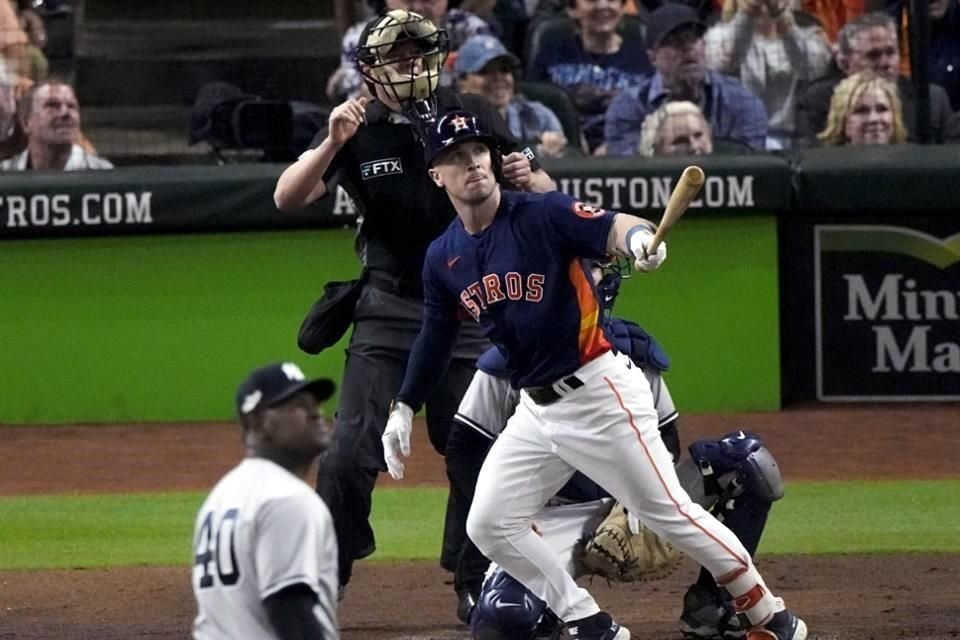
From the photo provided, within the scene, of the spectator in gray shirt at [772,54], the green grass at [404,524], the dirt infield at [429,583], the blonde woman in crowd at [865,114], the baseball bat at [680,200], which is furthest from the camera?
the spectator in gray shirt at [772,54]

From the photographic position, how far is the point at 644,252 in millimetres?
4613

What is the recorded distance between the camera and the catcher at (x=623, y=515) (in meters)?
5.30

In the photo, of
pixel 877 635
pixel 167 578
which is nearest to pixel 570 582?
pixel 877 635

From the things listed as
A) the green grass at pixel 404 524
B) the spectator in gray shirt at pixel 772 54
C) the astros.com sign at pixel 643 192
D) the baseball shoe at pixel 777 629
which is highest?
the spectator in gray shirt at pixel 772 54

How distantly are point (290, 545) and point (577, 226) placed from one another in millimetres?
→ 1912

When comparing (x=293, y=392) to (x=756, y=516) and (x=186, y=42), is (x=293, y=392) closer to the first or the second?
(x=756, y=516)

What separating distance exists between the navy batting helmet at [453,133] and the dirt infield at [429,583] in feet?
5.22

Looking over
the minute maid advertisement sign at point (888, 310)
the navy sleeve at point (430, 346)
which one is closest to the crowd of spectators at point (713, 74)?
the minute maid advertisement sign at point (888, 310)

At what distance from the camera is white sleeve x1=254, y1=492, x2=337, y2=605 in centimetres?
322

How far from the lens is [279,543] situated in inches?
127

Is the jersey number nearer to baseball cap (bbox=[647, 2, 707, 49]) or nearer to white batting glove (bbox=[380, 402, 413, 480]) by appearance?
white batting glove (bbox=[380, 402, 413, 480])

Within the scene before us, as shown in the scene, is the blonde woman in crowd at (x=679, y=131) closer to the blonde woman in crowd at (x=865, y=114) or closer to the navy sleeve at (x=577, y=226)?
the blonde woman in crowd at (x=865, y=114)

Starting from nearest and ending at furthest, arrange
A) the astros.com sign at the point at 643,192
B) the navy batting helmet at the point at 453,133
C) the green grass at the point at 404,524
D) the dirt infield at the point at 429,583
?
the navy batting helmet at the point at 453,133, the dirt infield at the point at 429,583, the green grass at the point at 404,524, the astros.com sign at the point at 643,192

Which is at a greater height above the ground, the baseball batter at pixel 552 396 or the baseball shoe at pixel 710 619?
the baseball batter at pixel 552 396
